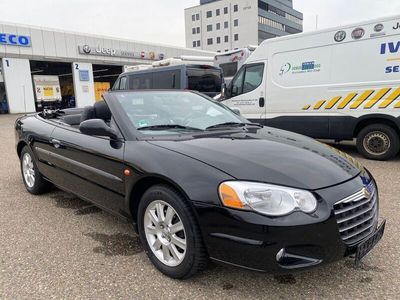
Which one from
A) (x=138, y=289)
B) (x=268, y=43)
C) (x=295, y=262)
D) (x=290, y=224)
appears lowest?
(x=138, y=289)

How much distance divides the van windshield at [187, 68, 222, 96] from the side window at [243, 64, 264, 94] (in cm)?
238

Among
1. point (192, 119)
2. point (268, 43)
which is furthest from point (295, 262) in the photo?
point (268, 43)

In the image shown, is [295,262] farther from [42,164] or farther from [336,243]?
[42,164]

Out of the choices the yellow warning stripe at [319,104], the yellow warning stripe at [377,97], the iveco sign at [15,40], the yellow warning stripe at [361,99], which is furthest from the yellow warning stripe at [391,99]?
the iveco sign at [15,40]

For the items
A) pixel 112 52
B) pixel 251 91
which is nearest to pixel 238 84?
pixel 251 91

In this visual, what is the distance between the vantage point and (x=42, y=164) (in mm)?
4266

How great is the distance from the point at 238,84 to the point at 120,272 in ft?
21.8

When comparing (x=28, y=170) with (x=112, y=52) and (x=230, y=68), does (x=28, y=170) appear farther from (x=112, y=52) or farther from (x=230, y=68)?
(x=112, y=52)

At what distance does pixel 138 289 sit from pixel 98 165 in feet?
4.02

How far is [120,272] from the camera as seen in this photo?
263cm

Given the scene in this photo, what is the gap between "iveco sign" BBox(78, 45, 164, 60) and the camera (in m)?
26.4

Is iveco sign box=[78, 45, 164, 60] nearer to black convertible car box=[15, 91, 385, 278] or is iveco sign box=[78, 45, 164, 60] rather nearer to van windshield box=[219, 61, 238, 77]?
van windshield box=[219, 61, 238, 77]

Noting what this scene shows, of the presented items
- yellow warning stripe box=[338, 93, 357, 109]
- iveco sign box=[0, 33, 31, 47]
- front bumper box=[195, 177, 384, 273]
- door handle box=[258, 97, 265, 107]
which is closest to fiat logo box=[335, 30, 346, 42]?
yellow warning stripe box=[338, 93, 357, 109]

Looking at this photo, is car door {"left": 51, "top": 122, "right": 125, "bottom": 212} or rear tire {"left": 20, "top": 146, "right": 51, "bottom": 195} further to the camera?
rear tire {"left": 20, "top": 146, "right": 51, "bottom": 195}
